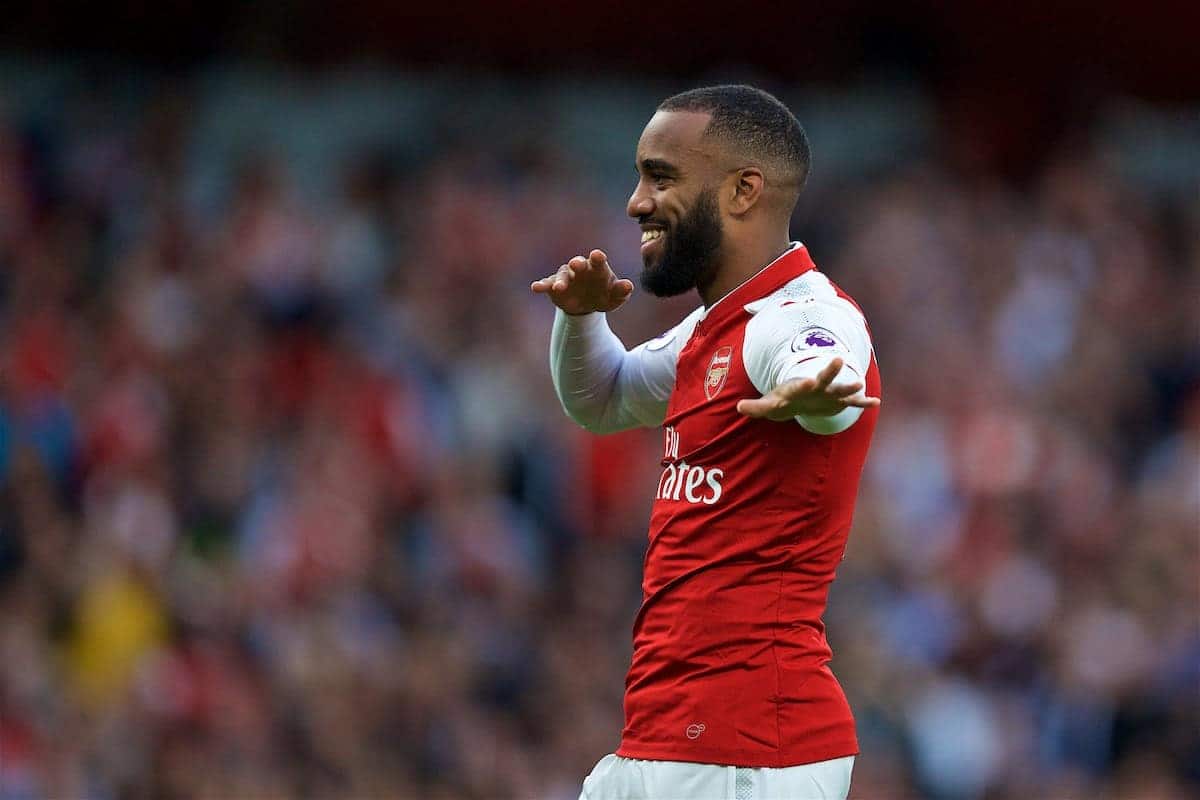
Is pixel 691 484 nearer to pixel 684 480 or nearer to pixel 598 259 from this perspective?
pixel 684 480

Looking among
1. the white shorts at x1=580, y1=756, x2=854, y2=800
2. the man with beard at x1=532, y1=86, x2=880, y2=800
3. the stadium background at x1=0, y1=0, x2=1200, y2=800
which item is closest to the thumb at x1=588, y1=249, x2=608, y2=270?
the man with beard at x1=532, y1=86, x2=880, y2=800

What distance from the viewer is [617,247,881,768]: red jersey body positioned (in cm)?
401

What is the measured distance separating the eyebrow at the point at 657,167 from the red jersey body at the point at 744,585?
311 mm

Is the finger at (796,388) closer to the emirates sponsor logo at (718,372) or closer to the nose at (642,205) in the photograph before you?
the emirates sponsor logo at (718,372)

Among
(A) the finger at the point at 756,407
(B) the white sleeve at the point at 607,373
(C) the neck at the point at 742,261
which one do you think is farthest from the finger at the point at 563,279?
(A) the finger at the point at 756,407

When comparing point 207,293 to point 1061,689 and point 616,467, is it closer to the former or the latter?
point 616,467

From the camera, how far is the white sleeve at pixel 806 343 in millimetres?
3791

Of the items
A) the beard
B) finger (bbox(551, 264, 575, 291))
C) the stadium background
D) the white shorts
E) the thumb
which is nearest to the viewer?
the white shorts

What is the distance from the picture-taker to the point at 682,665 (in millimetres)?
4086

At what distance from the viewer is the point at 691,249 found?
13.9 feet

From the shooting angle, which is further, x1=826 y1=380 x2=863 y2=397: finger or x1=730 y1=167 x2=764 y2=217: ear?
x1=730 y1=167 x2=764 y2=217: ear

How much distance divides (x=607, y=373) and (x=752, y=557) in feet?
2.95

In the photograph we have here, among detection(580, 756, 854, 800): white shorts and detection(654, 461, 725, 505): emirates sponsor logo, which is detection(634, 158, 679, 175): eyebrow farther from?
detection(580, 756, 854, 800): white shorts

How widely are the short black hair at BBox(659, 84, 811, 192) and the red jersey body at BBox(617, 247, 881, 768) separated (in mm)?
290
